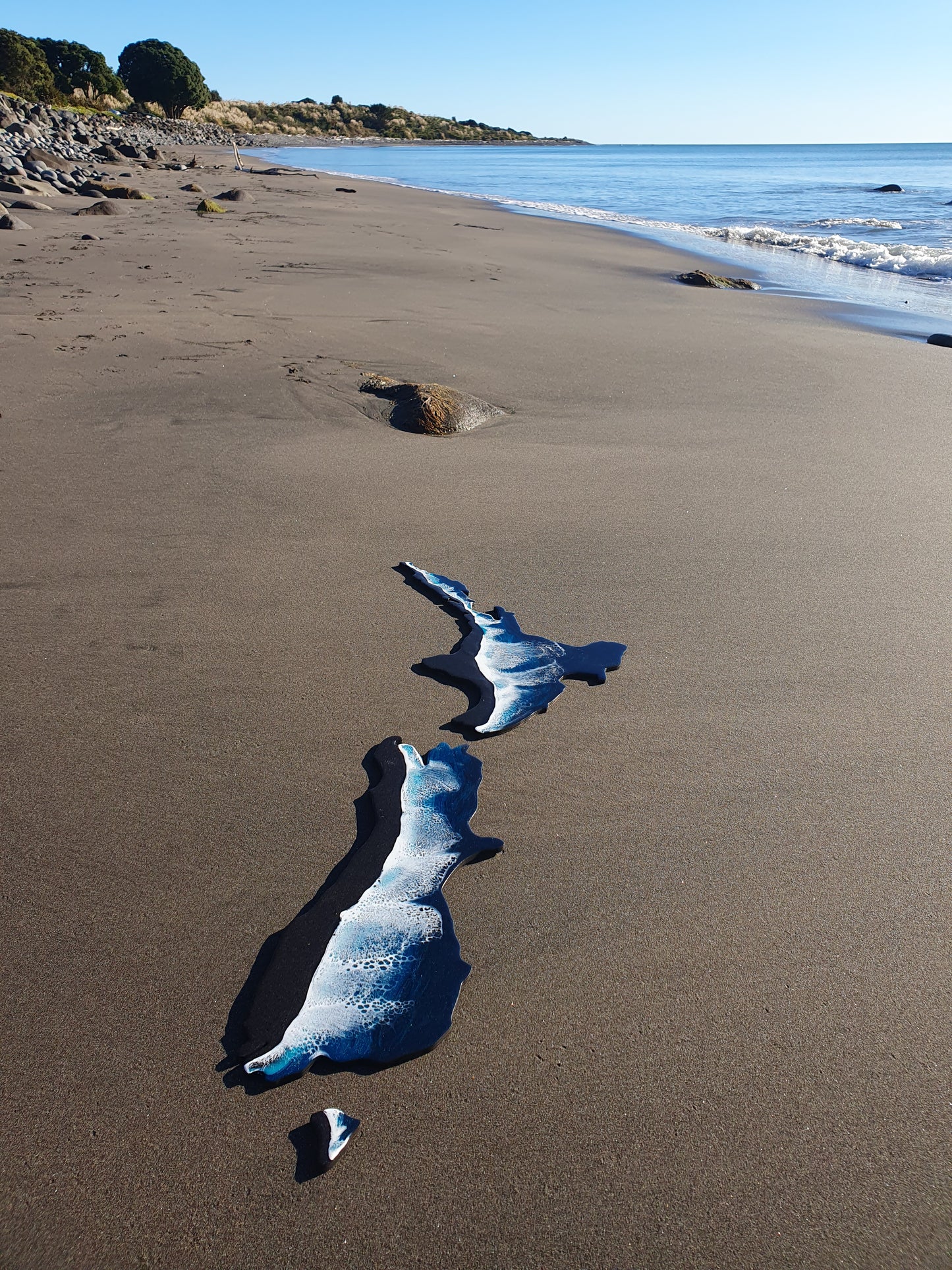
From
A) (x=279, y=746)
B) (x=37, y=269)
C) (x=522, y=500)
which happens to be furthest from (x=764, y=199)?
(x=279, y=746)

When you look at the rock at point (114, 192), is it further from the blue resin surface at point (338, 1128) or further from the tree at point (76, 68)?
the tree at point (76, 68)

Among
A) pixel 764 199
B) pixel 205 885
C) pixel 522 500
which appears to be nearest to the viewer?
pixel 205 885

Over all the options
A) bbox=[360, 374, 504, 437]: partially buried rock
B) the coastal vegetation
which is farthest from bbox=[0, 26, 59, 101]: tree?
bbox=[360, 374, 504, 437]: partially buried rock

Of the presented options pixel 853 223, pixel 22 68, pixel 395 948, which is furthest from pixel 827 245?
pixel 22 68

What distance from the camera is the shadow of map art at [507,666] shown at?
191 centimetres

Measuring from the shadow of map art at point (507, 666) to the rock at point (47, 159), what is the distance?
1405 cm

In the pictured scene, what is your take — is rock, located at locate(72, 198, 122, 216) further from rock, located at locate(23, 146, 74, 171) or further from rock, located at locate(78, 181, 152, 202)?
rock, located at locate(23, 146, 74, 171)

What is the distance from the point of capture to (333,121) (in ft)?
219

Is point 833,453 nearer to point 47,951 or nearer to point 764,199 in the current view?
point 47,951

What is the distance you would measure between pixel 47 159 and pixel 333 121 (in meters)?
63.5

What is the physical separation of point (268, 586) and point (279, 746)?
2.36ft

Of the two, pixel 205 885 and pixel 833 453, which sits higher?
pixel 833 453

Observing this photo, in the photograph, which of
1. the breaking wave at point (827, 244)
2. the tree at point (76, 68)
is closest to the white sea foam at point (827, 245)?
the breaking wave at point (827, 244)

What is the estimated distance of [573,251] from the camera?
9727 millimetres
